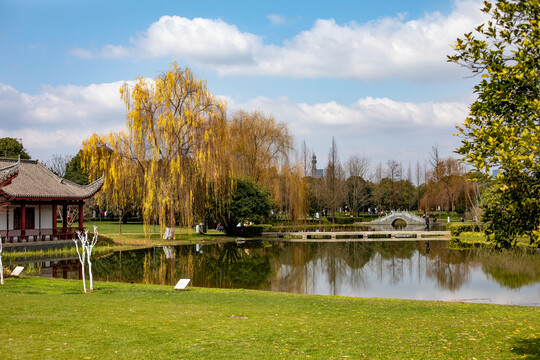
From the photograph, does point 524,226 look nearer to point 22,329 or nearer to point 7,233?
point 22,329

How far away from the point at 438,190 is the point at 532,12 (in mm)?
72952

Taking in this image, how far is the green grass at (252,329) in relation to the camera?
7.20 meters

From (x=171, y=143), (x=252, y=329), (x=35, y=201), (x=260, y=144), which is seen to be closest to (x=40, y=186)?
(x=35, y=201)

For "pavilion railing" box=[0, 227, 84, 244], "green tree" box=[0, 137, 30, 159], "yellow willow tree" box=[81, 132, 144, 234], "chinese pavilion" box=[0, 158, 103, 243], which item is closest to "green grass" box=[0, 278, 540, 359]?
"pavilion railing" box=[0, 227, 84, 244]

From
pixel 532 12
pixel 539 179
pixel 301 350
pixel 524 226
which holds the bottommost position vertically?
pixel 301 350

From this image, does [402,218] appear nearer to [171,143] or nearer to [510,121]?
[171,143]

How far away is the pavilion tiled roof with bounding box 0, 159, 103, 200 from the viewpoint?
30156 millimetres

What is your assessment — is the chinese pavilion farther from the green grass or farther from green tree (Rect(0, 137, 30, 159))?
green tree (Rect(0, 137, 30, 159))

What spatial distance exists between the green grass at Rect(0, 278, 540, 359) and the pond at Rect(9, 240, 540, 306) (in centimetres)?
546

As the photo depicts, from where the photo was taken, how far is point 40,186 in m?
31.9

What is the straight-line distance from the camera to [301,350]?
7395 mm

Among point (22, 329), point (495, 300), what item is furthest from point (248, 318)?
point (495, 300)

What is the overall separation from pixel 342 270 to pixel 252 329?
1612 centimetres

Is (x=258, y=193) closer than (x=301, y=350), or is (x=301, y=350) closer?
(x=301, y=350)
